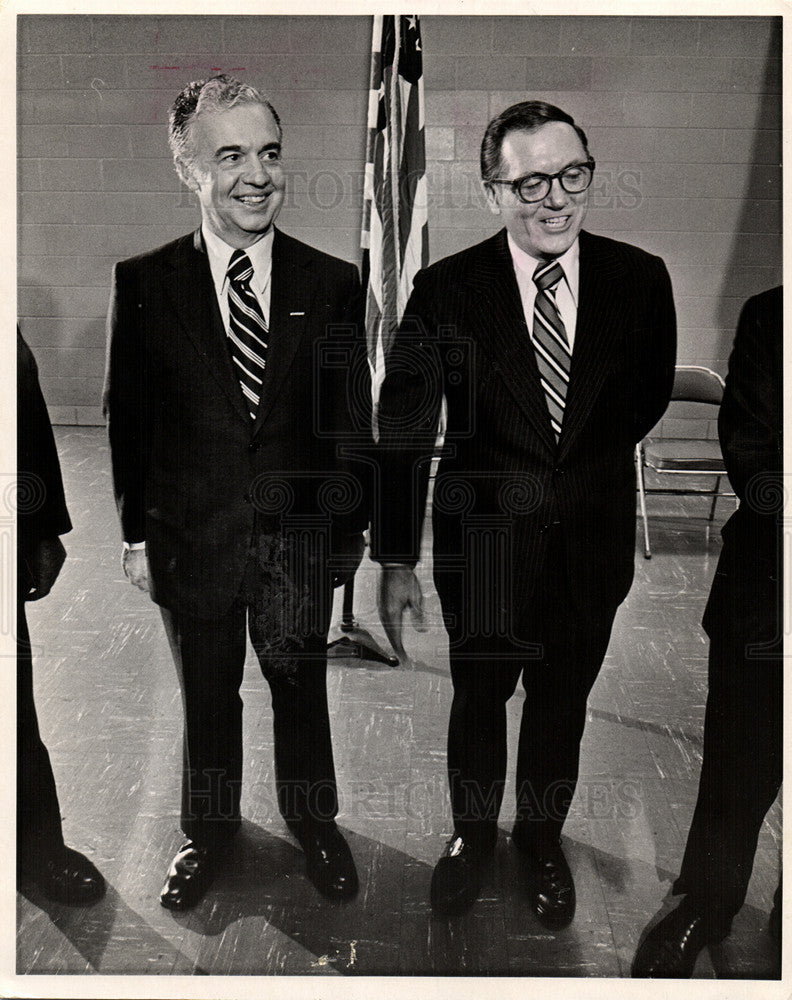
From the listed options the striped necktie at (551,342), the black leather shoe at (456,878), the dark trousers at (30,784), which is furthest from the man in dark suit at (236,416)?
the striped necktie at (551,342)

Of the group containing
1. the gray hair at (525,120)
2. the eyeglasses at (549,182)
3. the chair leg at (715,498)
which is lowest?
the chair leg at (715,498)

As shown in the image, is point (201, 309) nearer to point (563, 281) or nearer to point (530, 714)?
point (563, 281)

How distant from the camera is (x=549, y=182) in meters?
2.49

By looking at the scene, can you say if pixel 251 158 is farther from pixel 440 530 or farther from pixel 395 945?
pixel 395 945

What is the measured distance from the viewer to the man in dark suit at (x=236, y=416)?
251 cm

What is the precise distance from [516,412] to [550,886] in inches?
48.0

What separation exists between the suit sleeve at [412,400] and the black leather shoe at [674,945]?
124 centimetres

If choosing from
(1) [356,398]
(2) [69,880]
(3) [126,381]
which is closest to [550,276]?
(1) [356,398]

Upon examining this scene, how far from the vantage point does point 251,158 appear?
2.50 meters

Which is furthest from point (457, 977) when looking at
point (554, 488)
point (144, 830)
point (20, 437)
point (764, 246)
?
point (764, 246)

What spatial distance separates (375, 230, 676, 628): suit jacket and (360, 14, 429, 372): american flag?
53mm

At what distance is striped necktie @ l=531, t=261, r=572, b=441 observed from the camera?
2527mm

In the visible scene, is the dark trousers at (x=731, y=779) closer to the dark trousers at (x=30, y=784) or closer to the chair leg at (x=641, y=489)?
the chair leg at (x=641, y=489)

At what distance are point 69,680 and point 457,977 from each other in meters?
1.25
